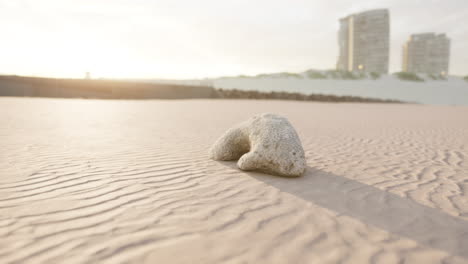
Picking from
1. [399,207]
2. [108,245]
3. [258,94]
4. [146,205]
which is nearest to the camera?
[108,245]

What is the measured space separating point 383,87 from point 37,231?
1533 inches

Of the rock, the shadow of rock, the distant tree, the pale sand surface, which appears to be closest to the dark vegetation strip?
the distant tree

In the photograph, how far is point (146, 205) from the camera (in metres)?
2.87

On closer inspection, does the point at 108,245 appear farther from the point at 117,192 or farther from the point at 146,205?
the point at 117,192

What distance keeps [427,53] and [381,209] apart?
239 ft

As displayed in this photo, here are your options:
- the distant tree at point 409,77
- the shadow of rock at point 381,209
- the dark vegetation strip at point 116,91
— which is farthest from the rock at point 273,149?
the distant tree at point 409,77

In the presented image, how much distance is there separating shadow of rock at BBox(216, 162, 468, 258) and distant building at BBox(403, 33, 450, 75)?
68319mm

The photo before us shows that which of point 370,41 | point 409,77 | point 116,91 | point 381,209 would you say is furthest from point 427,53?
point 381,209

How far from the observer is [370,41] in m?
51.2

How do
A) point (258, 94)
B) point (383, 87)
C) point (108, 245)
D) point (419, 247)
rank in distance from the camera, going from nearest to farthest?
point (108, 245) < point (419, 247) < point (258, 94) < point (383, 87)

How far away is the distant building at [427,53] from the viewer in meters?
58.7

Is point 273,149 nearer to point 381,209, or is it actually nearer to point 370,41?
point 381,209

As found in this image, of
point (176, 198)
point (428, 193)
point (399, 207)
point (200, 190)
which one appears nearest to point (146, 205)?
point (176, 198)

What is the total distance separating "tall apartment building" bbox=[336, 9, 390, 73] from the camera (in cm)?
4978
